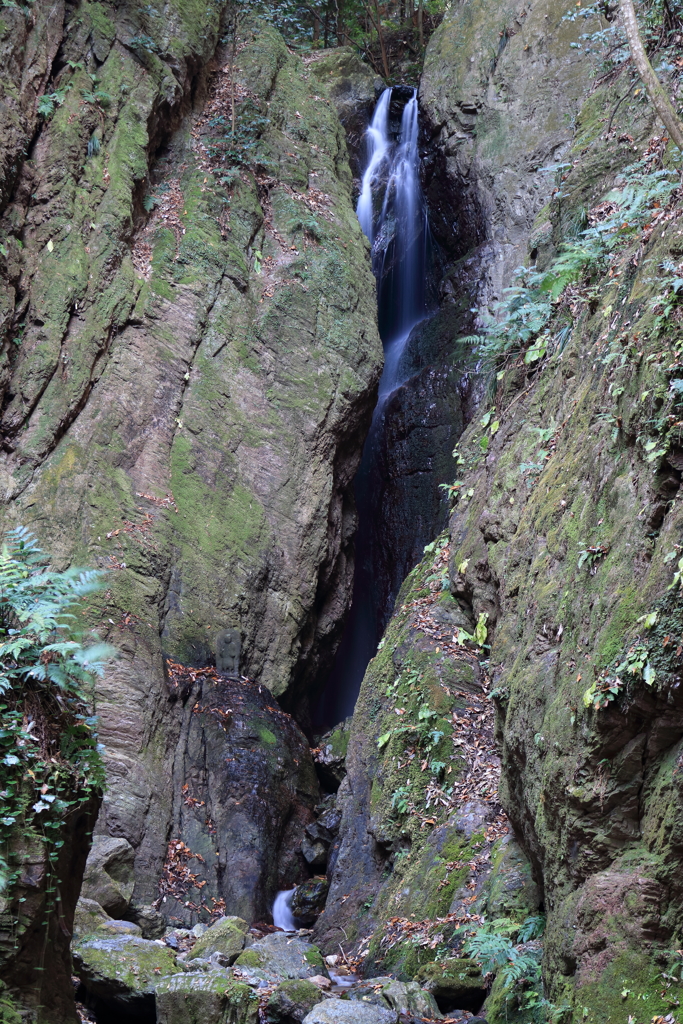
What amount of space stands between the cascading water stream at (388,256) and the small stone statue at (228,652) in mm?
4261

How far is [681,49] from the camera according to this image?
29.2 ft

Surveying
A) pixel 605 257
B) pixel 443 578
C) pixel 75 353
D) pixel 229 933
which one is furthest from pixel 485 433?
pixel 229 933

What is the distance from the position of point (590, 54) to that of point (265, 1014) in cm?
1533

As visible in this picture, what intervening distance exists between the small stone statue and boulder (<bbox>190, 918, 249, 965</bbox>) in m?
3.96

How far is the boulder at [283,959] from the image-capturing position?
6516 mm

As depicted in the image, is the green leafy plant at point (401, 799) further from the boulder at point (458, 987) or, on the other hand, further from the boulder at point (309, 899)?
the boulder at point (458, 987)

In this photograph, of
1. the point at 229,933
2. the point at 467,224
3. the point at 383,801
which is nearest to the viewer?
the point at 229,933

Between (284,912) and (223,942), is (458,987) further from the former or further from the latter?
(284,912)

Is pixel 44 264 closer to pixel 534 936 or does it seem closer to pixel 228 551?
pixel 228 551

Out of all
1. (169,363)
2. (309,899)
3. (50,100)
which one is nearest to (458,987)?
(309,899)

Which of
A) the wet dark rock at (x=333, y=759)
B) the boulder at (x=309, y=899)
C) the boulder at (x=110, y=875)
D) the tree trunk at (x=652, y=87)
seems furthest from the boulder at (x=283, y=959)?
the tree trunk at (x=652, y=87)

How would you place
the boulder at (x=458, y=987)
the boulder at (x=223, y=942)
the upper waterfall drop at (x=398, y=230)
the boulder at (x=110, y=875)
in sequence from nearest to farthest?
1. the boulder at (x=458, y=987)
2. the boulder at (x=223, y=942)
3. the boulder at (x=110, y=875)
4. the upper waterfall drop at (x=398, y=230)

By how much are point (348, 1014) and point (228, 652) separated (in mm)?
5945

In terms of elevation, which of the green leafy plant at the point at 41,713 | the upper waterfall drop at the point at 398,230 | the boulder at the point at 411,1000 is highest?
the upper waterfall drop at the point at 398,230
